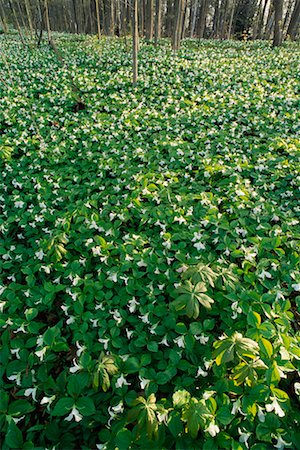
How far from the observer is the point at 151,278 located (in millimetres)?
2457

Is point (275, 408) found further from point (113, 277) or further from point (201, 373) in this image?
point (113, 277)

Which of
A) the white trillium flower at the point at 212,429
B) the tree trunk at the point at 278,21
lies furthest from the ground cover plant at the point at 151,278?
the tree trunk at the point at 278,21

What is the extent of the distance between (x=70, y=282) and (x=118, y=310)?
62 cm

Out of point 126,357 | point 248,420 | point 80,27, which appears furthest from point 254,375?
point 80,27

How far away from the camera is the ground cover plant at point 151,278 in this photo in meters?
1.64

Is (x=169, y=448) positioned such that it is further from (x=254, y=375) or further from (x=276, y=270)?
(x=276, y=270)

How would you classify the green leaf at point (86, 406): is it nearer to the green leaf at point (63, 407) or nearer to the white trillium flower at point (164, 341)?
the green leaf at point (63, 407)

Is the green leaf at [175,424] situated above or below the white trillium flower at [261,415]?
below

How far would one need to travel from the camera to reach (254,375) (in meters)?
1.64

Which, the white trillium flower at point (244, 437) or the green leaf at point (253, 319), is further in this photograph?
the green leaf at point (253, 319)

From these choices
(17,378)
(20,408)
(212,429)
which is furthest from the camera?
(17,378)

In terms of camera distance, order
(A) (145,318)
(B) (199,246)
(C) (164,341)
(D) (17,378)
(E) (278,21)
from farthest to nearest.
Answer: (E) (278,21) < (B) (199,246) < (A) (145,318) < (C) (164,341) < (D) (17,378)

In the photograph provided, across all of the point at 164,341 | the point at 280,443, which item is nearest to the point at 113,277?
the point at 164,341

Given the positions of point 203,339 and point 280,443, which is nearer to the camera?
point 280,443
